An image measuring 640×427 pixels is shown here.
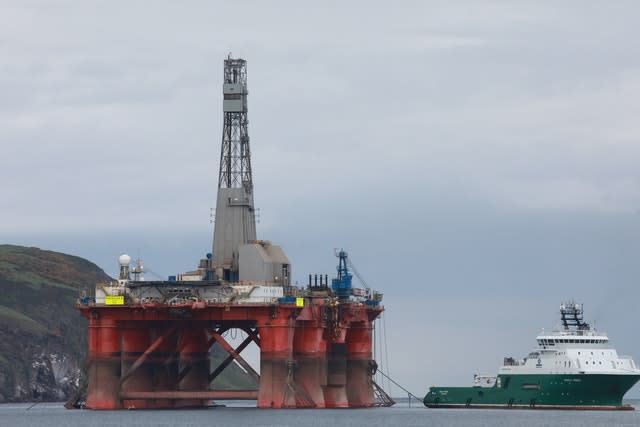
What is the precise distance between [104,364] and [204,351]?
1007cm

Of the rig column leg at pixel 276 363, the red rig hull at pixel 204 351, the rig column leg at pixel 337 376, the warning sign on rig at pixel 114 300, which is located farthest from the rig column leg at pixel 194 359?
the rig column leg at pixel 276 363

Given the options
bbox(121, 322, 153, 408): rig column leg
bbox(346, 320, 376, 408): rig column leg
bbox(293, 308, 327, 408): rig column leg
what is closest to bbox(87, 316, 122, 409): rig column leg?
bbox(121, 322, 153, 408): rig column leg

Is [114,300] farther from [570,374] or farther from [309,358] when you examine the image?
[570,374]

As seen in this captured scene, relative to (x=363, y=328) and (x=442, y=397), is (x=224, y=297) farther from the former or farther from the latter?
(x=442, y=397)

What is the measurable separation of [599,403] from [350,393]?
18457mm

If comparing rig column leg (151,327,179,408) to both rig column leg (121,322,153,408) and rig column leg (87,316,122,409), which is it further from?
rig column leg (87,316,122,409)

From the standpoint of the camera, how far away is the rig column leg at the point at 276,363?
4350 inches

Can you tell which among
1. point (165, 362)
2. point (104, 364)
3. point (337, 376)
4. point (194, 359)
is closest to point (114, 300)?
Result: point (104, 364)

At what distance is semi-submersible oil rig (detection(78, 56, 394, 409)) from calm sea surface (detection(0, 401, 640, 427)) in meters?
1.50

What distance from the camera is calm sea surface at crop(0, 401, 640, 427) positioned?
339 feet

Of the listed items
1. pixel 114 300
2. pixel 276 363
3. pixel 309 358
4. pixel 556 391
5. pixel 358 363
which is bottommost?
pixel 556 391

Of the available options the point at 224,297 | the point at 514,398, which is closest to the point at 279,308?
the point at 224,297

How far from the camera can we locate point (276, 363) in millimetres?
110812

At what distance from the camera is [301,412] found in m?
120
